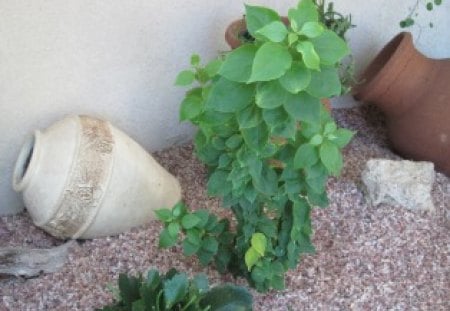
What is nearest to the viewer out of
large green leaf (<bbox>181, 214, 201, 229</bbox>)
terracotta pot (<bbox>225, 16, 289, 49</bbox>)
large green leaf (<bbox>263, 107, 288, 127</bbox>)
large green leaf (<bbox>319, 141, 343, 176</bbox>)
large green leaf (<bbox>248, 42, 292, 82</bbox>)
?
large green leaf (<bbox>248, 42, 292, 82</bbox>)

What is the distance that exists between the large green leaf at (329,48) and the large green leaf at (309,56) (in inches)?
2.5

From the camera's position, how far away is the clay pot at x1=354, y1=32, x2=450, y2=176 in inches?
92.6

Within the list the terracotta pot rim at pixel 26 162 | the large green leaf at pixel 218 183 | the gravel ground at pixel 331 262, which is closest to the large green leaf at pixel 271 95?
the large green leaf at pixel 218 183

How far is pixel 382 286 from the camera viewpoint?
6.09 feet

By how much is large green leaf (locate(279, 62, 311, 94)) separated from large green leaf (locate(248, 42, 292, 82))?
0.02 metres

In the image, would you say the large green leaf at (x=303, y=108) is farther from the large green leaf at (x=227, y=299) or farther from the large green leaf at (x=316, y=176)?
the large green leaf at (x=227, y=299)

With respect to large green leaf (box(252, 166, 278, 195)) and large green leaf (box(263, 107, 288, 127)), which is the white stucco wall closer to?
large green leaf (box(252, 166, 278, 195))

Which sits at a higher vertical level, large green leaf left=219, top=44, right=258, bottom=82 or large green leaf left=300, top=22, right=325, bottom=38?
large green leaf left=300, top=22, right=325, bottom=38

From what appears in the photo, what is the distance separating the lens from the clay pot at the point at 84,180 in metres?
1.91

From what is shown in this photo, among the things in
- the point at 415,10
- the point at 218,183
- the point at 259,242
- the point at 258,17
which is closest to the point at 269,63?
the point at 258,17

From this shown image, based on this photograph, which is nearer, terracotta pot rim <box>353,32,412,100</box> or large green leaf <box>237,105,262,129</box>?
large green leaf <box>237,105,262,129</box>

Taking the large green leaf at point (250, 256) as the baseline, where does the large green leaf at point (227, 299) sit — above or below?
below

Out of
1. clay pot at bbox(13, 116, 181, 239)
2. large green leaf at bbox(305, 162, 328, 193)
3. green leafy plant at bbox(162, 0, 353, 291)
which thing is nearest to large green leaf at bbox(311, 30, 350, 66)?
green leafy plant at bbox(162, 0, 353, 291)

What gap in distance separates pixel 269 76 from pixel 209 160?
440 millimetres
